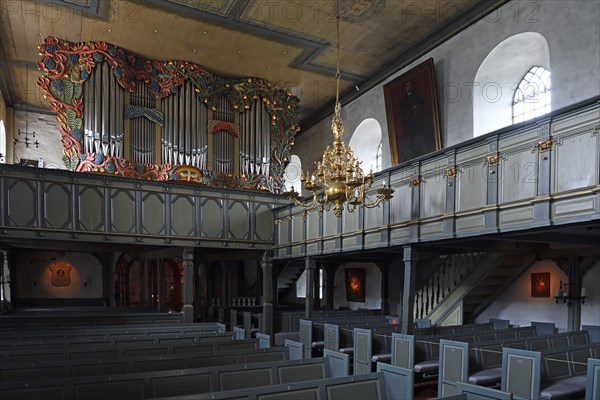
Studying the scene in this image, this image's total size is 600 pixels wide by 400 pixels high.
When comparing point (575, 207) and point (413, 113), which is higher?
point (413, 113)

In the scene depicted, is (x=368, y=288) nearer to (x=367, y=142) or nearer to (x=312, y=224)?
(x=367, y=142)

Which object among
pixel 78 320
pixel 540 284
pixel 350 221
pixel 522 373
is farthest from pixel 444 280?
pixel 78 320

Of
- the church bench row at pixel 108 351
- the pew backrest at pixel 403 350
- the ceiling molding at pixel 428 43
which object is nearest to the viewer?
the church bench row at pixel 108 351

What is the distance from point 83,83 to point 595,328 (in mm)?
A: 15714

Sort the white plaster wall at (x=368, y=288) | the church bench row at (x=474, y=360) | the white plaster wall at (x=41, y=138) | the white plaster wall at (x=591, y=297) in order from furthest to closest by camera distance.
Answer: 1. the white plaster wall at (x=41, y=138)
2. the white plaster wall at (x=368, y=288)
3. the white plaster wall at (x=591, y=297)
4. the church bench row at (x=474, y=360)

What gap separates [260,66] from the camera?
56.6 feet

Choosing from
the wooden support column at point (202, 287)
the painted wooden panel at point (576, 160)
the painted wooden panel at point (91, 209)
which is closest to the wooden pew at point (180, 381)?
the painted wooden panel at point (576, 160)

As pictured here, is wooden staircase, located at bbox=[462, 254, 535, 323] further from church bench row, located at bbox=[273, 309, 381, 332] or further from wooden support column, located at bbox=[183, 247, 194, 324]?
wooden support column, located at bbox=[183, 247, 194, 324]

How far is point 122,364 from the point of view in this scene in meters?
6.73

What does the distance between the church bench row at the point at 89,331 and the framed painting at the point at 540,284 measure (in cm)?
807

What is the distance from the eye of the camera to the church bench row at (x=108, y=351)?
286 inches

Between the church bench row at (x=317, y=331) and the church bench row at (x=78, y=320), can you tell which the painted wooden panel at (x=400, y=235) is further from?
the church bench row at (x=78, y=320)

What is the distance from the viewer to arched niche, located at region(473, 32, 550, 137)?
12304 mm

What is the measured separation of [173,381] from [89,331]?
560cm
